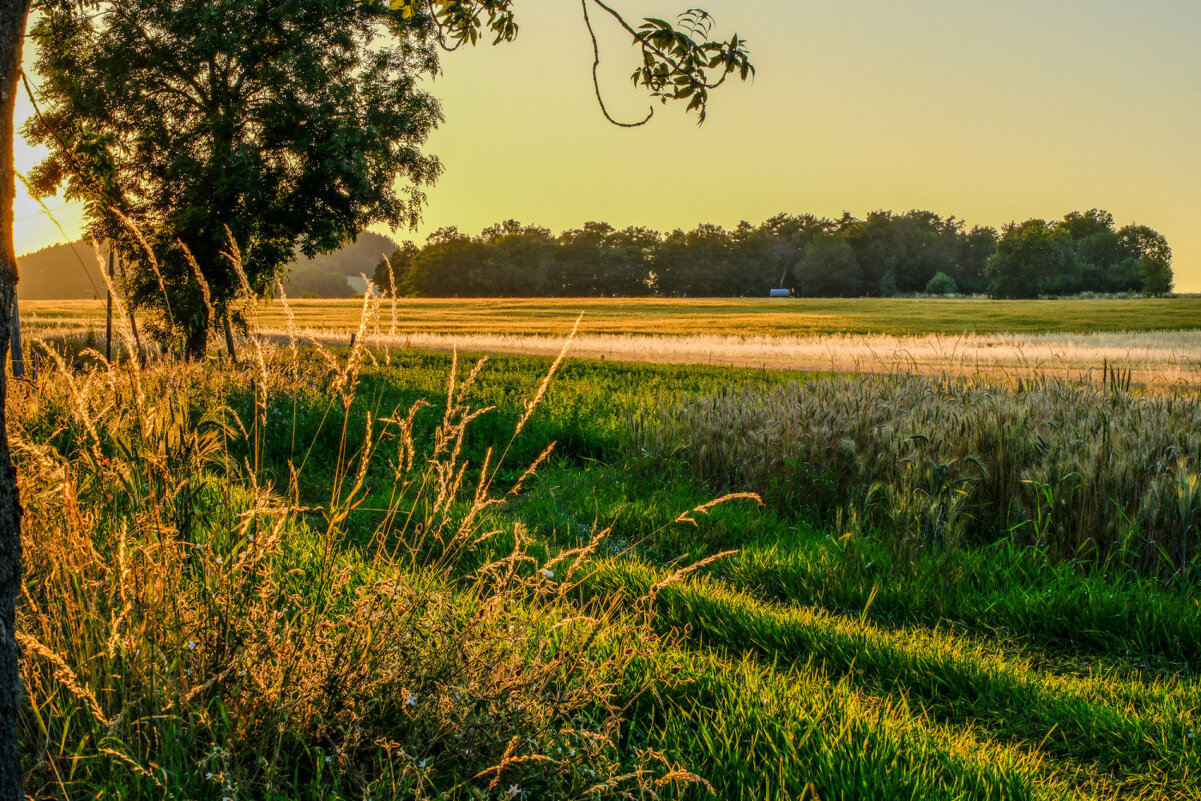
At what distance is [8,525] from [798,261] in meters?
117

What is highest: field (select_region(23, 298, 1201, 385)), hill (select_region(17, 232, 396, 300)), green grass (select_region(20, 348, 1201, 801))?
hill (select_region(17, 232, 396, 300))

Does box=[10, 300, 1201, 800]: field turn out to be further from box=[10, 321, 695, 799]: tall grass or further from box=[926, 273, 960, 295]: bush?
→ box=[926, 273, 960, 295]: bush

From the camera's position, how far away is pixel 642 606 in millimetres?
4156

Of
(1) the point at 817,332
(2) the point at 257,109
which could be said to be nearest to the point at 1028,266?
(1) the point at 817,332

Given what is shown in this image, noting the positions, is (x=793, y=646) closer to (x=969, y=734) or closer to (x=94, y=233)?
(x=969, y=734)

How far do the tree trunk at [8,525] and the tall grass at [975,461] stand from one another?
4411 millimetres

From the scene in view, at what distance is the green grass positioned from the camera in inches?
92.7

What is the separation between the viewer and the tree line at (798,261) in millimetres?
97500

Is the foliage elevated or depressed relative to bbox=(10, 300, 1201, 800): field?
elevated

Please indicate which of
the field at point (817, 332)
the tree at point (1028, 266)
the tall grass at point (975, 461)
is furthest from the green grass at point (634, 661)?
the tree at point (1028, 266)

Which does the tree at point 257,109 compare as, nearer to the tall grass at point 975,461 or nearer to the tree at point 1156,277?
the tall grass at point 975,461

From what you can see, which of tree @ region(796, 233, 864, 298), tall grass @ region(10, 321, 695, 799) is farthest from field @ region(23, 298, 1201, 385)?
tree @ region(796, 233, 864, 298)

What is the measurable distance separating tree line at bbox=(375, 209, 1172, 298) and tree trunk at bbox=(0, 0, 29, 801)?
86116mm

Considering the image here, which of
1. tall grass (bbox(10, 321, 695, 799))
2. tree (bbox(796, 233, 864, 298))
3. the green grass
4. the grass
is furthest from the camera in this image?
tree (bbox(796, 233, 864, 298))
